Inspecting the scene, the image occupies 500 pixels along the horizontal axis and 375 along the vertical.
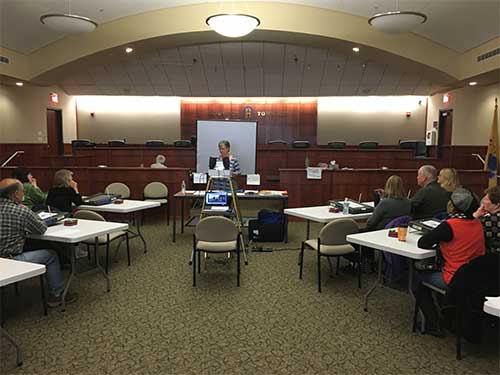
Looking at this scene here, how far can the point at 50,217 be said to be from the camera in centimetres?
387

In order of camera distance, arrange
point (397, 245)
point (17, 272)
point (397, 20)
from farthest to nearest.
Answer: point (397, 20) → point (397, 245) → point (17, 272)

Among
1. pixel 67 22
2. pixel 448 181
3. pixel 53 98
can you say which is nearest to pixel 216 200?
pixel 448 181

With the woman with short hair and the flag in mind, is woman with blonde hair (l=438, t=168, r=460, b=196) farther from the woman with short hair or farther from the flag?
the flag

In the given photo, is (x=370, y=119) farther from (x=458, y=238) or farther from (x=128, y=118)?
(x=458, y=238)

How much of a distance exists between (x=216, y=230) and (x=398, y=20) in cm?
401

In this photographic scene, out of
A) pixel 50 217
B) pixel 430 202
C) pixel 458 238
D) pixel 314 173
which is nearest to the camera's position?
pixel 458 238

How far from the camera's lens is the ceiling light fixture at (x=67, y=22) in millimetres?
5535

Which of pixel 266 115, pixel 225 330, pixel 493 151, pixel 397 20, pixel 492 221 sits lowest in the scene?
pixel 225 330

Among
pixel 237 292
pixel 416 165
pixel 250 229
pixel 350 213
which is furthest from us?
pixel 416 165

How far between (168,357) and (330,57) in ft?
30.9

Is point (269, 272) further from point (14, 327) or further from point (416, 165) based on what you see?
point (416, 165)

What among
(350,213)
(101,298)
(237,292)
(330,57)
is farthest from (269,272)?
(330,57)

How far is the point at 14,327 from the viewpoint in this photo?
10.6 ft

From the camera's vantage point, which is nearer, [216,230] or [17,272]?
[17,272]
